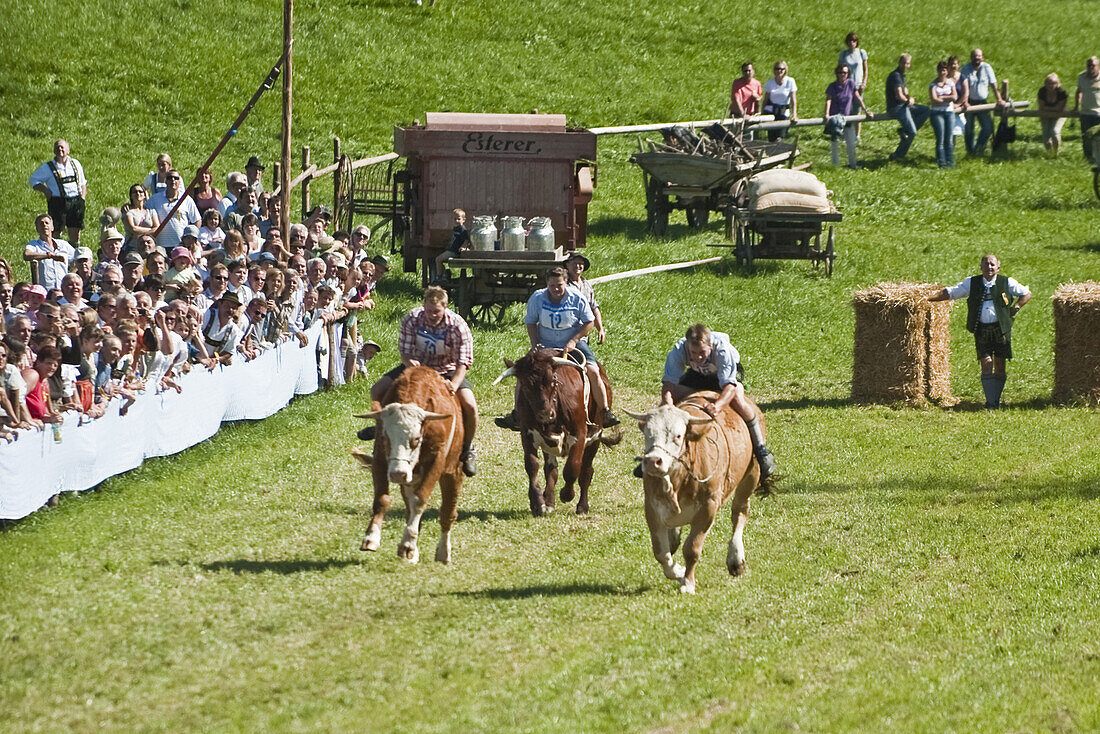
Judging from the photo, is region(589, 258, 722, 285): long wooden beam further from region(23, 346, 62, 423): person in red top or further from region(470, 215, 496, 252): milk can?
region(23, 346, 62, 423): person in red top

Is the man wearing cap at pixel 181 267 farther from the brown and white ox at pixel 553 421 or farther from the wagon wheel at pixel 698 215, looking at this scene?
the wagon wheel at pixel 698 215

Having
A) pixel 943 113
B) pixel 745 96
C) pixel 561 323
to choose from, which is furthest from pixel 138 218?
pixel 943 113

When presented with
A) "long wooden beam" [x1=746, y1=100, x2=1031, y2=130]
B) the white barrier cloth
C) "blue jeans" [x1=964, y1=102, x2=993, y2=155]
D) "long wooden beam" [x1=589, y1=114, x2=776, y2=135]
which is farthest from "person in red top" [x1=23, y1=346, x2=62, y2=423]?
"blue jeans" [x1=964, y1=102, x2=993, y2=155]

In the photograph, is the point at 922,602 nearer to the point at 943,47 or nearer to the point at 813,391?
the point at 813,391

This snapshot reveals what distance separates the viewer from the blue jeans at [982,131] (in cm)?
3794

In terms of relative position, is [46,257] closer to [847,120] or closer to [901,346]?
[901,346]

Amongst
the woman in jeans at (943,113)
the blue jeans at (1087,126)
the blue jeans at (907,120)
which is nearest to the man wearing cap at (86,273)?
the blue jeans at (907,120)

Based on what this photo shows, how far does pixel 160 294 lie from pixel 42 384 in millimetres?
3629

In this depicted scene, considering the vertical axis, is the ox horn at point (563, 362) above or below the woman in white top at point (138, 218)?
below

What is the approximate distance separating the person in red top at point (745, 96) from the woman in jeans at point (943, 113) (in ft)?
13.7

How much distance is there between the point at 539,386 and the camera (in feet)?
50.4

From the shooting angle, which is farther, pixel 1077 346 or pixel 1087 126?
pixel 1087 126

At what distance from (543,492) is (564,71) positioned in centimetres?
2573

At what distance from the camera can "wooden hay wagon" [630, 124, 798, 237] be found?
1188 inches
